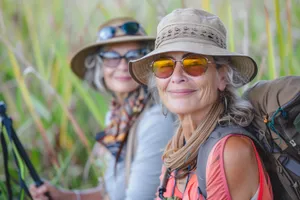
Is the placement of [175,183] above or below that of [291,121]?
below

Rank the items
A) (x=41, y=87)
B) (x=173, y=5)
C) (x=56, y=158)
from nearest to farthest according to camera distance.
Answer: (x=173, y=5)
(x=56, y=158)
(x=41, y=87)

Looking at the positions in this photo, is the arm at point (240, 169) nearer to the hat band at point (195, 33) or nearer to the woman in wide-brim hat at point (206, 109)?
the woman in wide-brim hat at point (206, 109)

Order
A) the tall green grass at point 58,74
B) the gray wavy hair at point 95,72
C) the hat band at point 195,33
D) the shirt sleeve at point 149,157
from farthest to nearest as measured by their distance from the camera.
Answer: the tall green grass at point 58,74
the gray wavy hair at point 95,72
the shirt sleeve at point 149,157
the hat band at point 195,33

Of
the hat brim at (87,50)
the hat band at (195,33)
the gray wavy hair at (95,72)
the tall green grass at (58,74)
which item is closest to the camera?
the hat band at (195,33)

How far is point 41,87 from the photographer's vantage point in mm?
2762

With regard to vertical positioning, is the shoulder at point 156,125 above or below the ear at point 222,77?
below

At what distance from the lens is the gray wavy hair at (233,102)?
3.92ft

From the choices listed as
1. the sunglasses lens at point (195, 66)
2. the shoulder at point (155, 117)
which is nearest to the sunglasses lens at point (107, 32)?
the shoulder at point (155, 117)

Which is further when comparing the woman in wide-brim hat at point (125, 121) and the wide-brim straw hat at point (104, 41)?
the wide-brim straw hat at point (104, 41)

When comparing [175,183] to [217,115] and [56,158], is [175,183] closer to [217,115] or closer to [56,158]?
[217,115]

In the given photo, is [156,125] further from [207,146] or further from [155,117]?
[207,146]

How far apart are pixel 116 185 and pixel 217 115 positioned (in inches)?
29.4

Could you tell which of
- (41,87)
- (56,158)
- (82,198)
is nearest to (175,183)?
(82,198)

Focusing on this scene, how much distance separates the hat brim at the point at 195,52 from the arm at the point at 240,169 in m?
0.22
